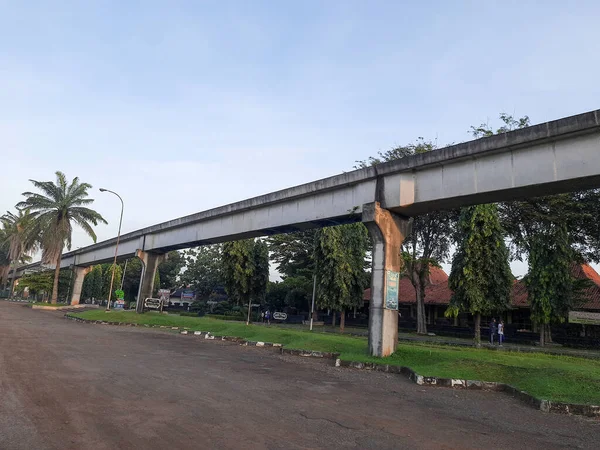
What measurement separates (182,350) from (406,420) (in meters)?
10.3

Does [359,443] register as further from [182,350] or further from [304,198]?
[304,198]

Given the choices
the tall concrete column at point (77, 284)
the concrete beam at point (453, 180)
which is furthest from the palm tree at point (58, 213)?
the concrete beam at point (453, 180)

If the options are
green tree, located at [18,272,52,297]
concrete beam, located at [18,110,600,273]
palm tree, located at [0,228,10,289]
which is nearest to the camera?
concrete beam, located at [18,110,600,273]

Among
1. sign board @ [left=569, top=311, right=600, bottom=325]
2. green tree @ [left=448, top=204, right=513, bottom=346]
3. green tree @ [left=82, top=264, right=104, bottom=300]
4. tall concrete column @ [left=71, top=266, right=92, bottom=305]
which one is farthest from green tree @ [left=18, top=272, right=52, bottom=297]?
sign board @ [left=569, top=311, right=600, bottom=325]

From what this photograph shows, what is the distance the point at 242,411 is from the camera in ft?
21.9

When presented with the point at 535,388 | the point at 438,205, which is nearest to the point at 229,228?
the point at 438,205

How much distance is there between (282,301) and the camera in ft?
161

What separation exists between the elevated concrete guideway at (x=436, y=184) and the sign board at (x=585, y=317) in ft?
49.0

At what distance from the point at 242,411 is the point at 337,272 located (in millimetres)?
24567

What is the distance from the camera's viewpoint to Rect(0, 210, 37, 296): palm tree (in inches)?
1593

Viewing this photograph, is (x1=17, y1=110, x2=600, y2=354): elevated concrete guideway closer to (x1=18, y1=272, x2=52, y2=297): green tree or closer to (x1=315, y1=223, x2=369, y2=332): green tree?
(x1=315, y1=223, x2=369, y2=332): green tree

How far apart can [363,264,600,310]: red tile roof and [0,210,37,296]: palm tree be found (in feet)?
107

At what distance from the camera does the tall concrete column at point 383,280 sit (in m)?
13.6

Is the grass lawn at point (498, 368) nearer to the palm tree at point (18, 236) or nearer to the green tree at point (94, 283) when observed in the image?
Answer: the palm tree at point (18, 236)
